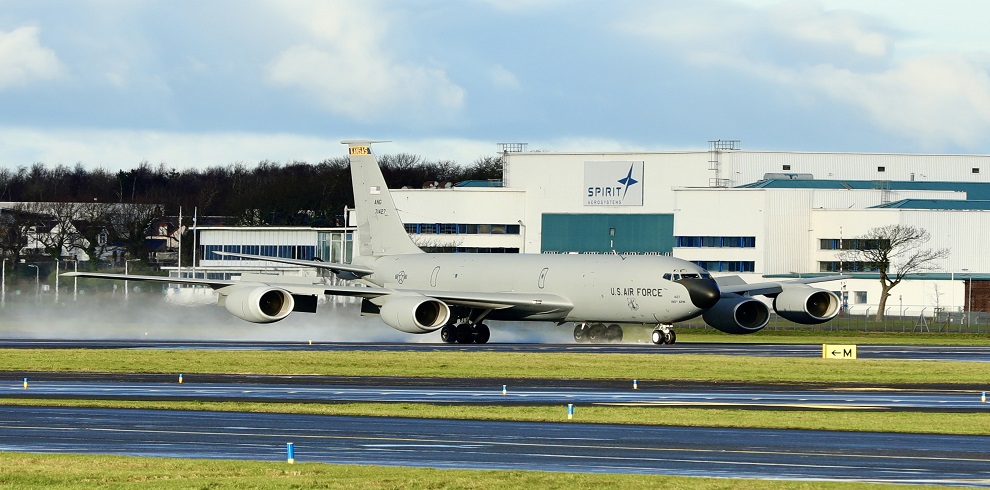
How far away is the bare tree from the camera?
101438mm

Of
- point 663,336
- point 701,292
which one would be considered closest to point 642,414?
point 701,292

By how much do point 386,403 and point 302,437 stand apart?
22.1 feet

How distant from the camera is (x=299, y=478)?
1855 centimetres

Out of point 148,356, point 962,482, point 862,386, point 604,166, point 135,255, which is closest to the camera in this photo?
point 962,482

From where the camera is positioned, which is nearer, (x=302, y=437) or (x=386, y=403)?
(x=302, y=437)

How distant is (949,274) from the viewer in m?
103

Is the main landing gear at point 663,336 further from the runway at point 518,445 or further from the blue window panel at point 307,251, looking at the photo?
the blue window panel at point 307,251

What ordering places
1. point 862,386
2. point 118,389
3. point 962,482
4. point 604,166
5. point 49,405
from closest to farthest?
point 962,482 → point 49,405 → point 118,389 → point 862,386 → point 604,166

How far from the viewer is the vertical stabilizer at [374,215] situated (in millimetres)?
65875

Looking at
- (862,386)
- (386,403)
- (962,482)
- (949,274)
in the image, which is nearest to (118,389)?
(386,403)

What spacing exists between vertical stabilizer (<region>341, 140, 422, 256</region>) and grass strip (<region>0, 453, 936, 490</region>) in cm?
4589

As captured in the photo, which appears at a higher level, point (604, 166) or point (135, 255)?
point (604, 166)

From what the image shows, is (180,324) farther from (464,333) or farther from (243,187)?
(243,187)

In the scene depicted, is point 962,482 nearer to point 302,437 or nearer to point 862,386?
point 302,437
